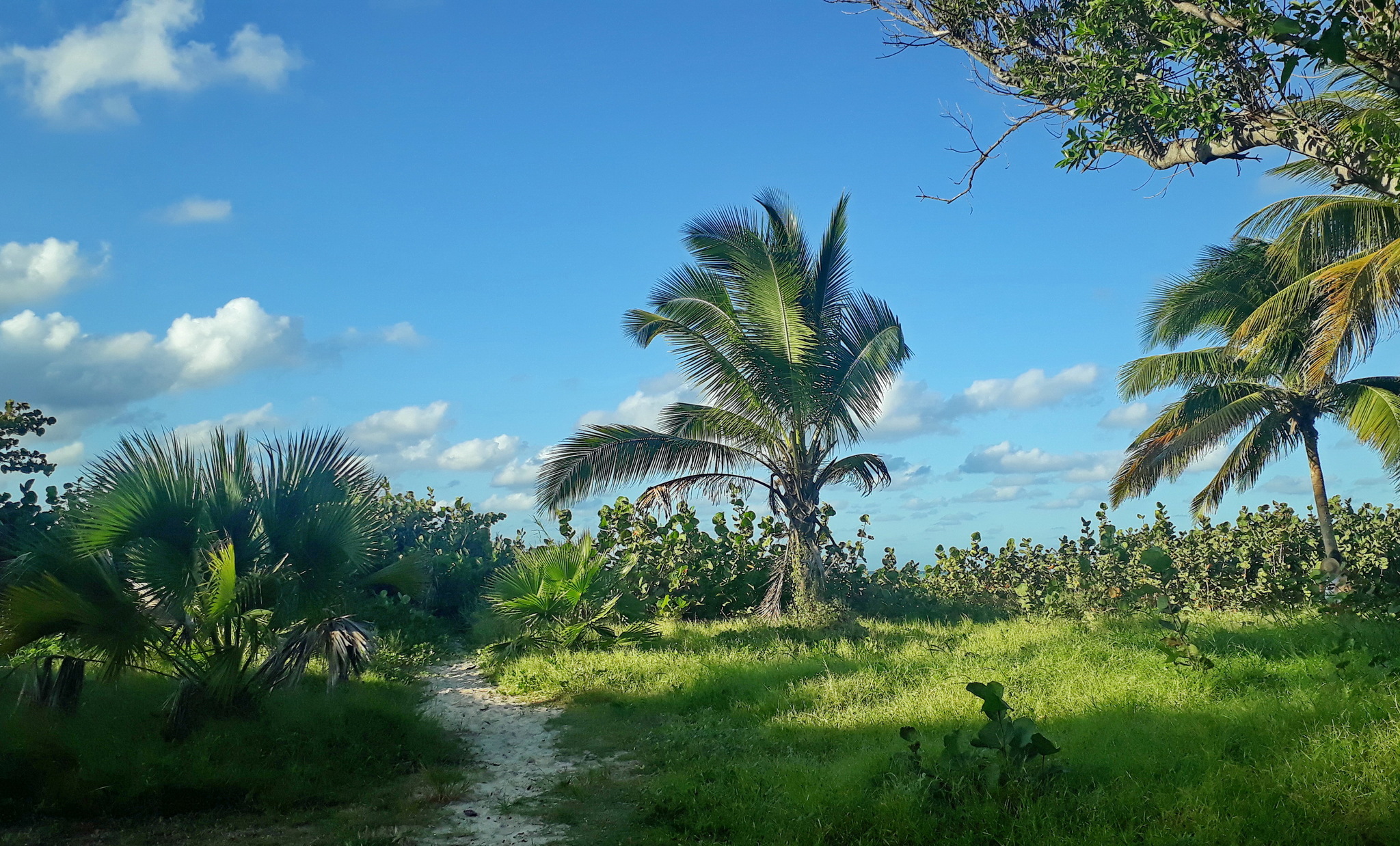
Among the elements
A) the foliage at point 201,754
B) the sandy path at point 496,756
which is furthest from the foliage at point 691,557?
the foliage at point 201,754

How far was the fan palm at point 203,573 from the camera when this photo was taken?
728 centimetres

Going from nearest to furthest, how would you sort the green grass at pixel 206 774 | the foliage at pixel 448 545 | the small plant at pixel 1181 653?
the green grass at pixel 206 774 < the small plant at pixel 1181 653 < the foliage at pixel 448 545

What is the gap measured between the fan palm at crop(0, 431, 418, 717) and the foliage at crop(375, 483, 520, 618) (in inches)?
286

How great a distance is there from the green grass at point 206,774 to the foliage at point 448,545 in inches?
298

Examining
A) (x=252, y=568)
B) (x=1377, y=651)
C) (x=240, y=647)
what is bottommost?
(x=1377, y=651)

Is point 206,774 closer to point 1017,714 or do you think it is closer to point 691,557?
point 1017,714

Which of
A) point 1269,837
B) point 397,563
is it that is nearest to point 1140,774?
point 1269,837

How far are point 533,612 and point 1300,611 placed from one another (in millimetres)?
11048

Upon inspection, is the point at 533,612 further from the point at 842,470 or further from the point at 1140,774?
the point at 1140,774

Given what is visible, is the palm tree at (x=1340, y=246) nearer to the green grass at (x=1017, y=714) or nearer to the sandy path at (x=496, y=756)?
the green grass at (x=1017, y=714)

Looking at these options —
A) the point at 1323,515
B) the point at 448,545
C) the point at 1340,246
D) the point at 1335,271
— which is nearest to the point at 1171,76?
the point at 1335,271

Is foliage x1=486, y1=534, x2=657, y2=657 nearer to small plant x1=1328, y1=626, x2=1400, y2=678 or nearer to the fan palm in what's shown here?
the fan palm

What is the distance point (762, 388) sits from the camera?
50.6 feet

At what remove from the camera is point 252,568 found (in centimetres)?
797
